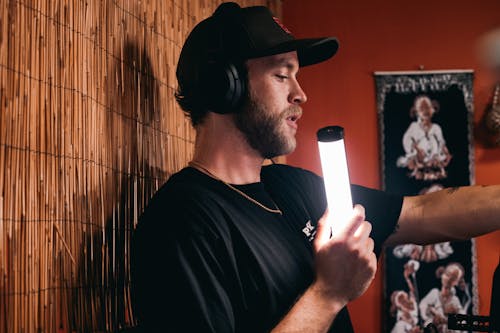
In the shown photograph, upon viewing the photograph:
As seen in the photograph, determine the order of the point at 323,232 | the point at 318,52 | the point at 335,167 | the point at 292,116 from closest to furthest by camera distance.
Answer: the point at 335,167 < the point at 323,232 < the point at 292,116 < the point at 318,52

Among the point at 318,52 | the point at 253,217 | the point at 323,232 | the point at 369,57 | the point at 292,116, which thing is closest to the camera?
the point at 323,232

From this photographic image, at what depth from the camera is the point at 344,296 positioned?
4.10 ft

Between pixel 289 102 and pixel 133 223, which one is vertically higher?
pixel 289 102

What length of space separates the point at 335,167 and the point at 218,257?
1.03 ft

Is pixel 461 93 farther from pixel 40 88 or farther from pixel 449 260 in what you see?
pixel 40 88

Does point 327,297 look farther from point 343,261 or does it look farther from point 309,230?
point 309,230

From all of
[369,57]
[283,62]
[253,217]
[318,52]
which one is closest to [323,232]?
[253,217]

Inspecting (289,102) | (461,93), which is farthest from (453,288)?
(289,102)

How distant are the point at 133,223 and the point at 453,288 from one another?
2.13 m

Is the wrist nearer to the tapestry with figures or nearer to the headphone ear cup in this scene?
the headphone ear cup

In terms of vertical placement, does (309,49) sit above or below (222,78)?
above

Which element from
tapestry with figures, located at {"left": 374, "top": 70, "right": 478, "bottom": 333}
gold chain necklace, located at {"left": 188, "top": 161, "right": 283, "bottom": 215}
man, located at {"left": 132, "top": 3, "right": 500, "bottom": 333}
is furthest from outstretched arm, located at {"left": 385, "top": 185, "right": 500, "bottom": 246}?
tapestry with figures, located at {"left": 374, "top": 70, "right": 478, "bottom": 333}

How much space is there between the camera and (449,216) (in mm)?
1585

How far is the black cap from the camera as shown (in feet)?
4.71
